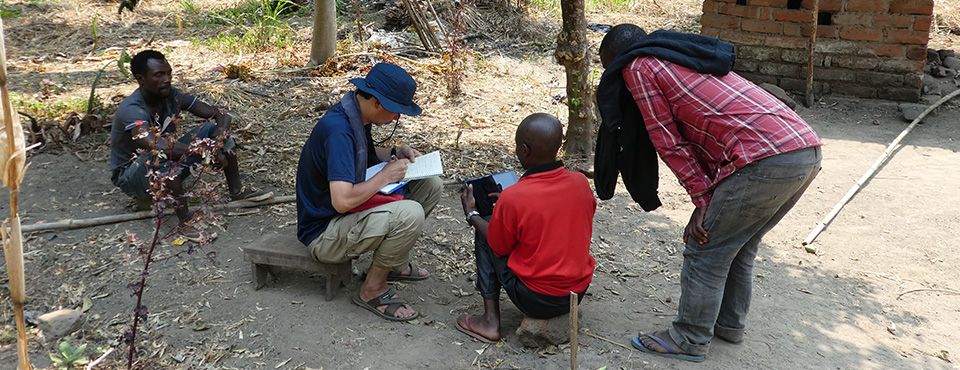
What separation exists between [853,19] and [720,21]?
4.55ft

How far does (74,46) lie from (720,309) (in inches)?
352

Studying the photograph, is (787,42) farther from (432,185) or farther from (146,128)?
(146,128)

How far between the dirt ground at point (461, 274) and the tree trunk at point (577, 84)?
0.53m

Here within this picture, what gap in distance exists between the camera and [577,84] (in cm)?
541

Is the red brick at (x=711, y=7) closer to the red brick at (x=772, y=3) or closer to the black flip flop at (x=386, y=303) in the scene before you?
Answer: the red brick at (x=772, y=3)

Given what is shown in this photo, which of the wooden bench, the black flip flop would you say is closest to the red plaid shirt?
the black flip flop

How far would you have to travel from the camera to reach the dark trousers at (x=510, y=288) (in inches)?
122

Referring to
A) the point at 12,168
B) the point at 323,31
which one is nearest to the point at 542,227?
the point at 12,168

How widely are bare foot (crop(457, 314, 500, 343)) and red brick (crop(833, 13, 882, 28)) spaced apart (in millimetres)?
6110

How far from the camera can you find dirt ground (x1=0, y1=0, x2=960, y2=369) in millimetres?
3219

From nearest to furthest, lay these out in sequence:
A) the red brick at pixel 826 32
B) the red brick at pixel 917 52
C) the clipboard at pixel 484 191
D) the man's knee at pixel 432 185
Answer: the clipboard at pixel 484 191, the man's knee at pixel 432 185, the red brick at pixel 917 52, the red brick at pixel 826 32

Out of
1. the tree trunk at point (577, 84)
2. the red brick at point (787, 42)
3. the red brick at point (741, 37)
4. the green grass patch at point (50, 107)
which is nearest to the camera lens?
the tree trunk at point (577, 84)

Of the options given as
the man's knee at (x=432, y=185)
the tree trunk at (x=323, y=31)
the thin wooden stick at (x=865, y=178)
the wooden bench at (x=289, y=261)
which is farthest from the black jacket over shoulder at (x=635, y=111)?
the tree trunk at (x=323, y=31)

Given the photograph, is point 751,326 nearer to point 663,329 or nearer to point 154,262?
point 663,329
